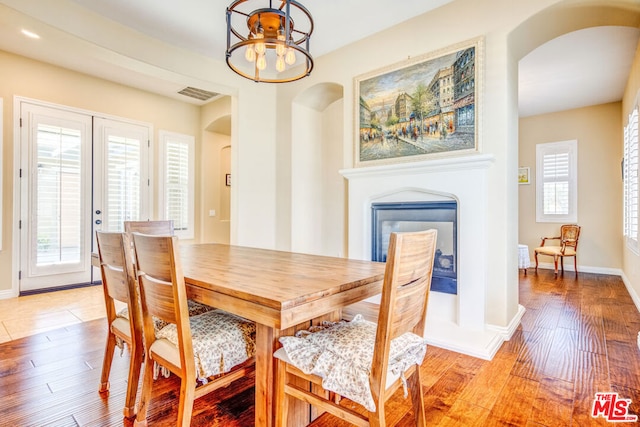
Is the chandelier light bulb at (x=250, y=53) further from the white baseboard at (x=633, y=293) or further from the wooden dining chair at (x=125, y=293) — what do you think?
the white baseboard at (x=633, y=293)

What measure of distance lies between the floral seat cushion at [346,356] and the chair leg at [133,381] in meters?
0.77

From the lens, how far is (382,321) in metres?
1.10

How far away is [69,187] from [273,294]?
4.47m

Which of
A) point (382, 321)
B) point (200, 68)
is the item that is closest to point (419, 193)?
point (382, 321)

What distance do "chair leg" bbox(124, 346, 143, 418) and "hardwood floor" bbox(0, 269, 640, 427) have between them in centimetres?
6

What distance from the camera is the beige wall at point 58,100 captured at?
3820 mm

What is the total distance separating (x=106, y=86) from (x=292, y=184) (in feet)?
10.1

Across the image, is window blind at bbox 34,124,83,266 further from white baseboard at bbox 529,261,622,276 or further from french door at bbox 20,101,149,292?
white baseboard at bbox 529,261,622,276

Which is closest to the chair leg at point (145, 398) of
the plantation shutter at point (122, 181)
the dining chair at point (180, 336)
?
the dining chair at point (180, 336)

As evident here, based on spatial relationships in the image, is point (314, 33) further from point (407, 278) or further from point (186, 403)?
point (186, 403)

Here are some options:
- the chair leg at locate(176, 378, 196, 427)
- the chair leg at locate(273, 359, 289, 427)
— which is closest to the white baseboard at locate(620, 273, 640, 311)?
the chair leg at locate(273, 359, 289, 427)

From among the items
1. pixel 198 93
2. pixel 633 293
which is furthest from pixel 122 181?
pixel 633 293

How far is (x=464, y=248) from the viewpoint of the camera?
2.70m

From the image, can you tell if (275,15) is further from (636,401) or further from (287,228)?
(636,401)
